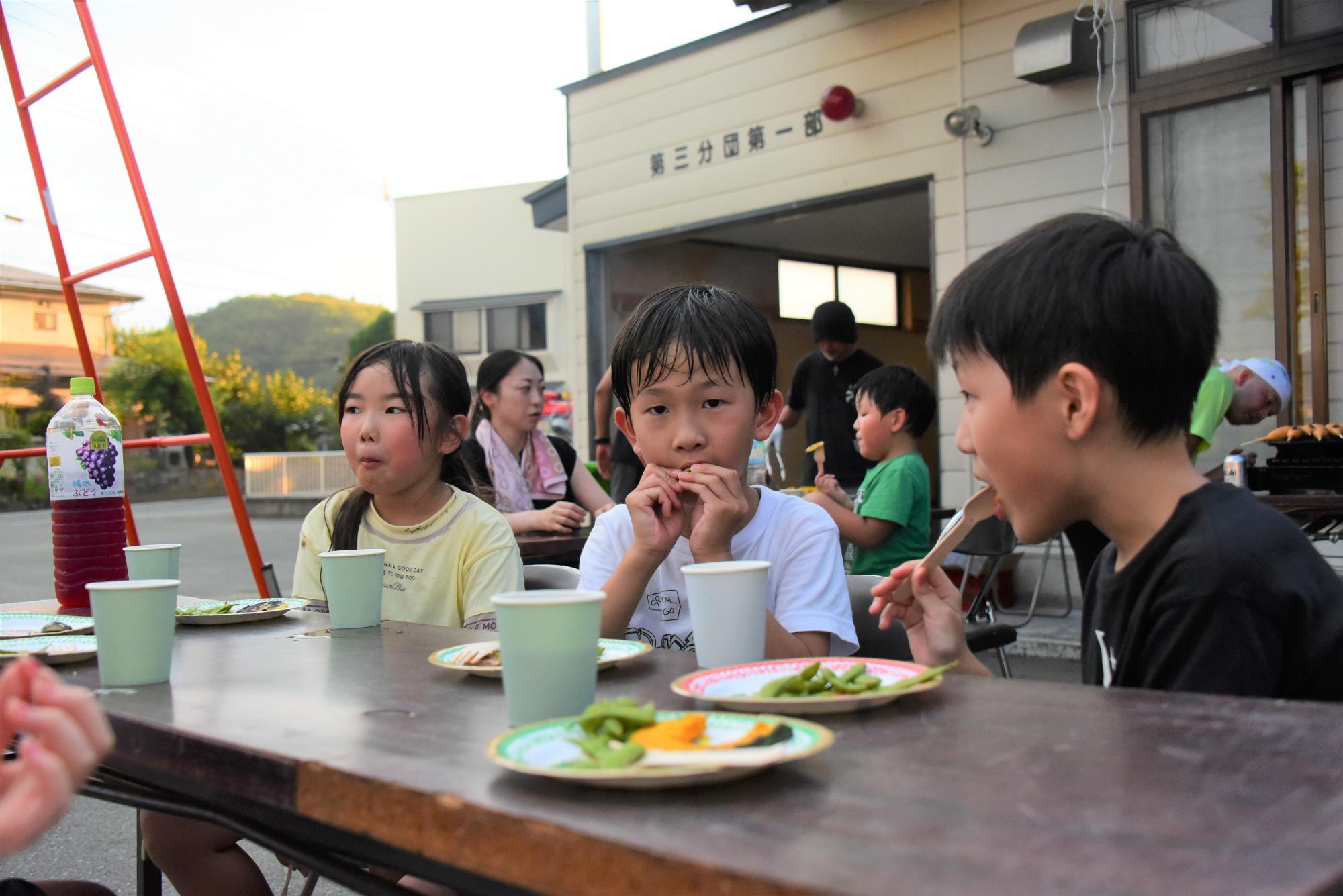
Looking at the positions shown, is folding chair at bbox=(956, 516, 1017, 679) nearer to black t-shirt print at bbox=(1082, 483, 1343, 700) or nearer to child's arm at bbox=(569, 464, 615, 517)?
child's arm at bbox=(569, 464, 615, 517)

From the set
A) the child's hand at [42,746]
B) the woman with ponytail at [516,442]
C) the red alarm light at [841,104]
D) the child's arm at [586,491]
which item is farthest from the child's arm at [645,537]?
the red alarm light at [841,104]

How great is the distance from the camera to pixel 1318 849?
63 cm

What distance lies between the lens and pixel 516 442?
5.12m

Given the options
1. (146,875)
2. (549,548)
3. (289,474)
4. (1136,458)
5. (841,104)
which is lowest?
(146,875)

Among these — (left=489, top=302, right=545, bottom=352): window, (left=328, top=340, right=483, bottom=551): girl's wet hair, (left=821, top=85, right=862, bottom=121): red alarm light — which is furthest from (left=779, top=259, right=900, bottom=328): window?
(left=489, top=302, right=545, bottom=352): window

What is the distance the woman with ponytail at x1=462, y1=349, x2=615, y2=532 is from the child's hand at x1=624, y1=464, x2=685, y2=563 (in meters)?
3.07

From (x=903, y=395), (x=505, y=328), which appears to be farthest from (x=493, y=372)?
(x=505, y=328)

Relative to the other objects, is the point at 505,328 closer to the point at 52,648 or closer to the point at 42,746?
the point at 52,648

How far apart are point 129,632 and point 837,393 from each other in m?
5.61

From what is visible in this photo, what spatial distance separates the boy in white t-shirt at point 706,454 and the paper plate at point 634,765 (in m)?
0.86

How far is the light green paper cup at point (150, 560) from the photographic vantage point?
6.85ft

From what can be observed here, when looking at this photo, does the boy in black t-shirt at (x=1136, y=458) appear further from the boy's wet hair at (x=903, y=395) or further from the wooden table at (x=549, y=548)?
the boy's wet hair at (x=903, y=395)

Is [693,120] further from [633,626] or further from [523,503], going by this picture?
[633,626]

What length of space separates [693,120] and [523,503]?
4542 millimetres
